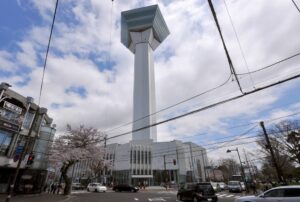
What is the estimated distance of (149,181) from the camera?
254 ft

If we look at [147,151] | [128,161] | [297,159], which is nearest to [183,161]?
[147,151]

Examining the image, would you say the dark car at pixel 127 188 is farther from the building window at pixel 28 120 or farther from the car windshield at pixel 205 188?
the car windshield at pixel 205 188

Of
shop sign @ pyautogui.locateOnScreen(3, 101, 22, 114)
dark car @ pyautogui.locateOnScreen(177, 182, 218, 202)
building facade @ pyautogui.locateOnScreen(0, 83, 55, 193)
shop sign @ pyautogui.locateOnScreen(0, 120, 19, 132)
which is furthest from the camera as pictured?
building facade @ pyautogui.locateOnScreen(0, 83, 55, 193)

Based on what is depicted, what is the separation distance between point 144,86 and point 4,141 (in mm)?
84073

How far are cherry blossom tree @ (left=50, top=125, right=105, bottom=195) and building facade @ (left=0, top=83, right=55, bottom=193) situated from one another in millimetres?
1652

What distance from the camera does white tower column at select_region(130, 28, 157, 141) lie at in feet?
315

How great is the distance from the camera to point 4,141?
2375 cm

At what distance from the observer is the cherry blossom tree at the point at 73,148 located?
30234 mm

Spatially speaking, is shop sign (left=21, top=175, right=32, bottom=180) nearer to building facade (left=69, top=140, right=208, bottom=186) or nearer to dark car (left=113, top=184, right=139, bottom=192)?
dark car (left=113, top=184, right=139, bottom=192)

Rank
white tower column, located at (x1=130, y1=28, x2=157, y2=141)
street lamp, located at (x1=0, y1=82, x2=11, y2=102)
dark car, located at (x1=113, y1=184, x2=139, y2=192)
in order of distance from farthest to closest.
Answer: white tower column, located at (x1=130, y1=28, x2=157, y2=141), dark car, located at (x1=113, y1=184, x2=139, y2=192), street lamp, located at (x1=0, y1=82, x2=11, y2=102)

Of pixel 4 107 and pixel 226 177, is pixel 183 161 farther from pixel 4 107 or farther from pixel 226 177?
pixel 4 107

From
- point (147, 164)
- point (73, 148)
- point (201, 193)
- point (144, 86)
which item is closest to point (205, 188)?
point (201, 193)

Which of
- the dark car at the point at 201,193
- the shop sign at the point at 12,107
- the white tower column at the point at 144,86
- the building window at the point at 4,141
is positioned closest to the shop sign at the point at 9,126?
the building window at the point at 4,141

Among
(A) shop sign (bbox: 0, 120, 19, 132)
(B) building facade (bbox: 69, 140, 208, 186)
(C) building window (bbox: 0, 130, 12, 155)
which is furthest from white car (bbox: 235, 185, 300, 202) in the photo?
(B) building facade (bbox: 69, 140, 208, 186)
